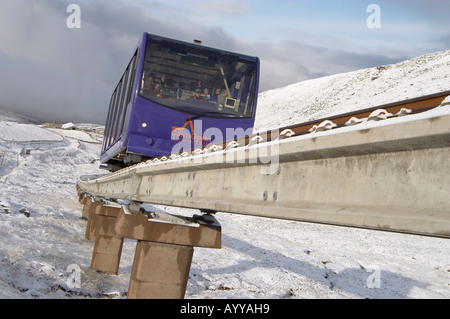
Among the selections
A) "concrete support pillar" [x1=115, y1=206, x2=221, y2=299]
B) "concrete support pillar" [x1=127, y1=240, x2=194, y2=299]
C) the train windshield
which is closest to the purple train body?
the train windshield

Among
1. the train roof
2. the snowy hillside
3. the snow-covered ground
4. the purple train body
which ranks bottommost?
the snow-covered ground

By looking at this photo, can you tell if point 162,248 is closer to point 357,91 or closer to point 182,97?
point 182,97

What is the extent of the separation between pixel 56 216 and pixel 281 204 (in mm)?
14358

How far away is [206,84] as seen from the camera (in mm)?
12477

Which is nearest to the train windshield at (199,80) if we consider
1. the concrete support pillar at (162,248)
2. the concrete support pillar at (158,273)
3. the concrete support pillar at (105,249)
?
the concrete support pillar at (105,249)

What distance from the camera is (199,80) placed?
12398mm

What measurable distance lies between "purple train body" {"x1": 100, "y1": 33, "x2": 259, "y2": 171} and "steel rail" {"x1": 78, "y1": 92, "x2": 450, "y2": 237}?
6549 mm

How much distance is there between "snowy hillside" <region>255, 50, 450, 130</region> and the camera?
4961cm

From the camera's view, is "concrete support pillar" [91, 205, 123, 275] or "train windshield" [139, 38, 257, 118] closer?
"concrete support pillar" [91, 205, 123, 275]

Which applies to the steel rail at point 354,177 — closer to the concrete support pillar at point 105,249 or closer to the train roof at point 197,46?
the concrete support pillar at point 105,249

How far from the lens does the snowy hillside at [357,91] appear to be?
163 feet

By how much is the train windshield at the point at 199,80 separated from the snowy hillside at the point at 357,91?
35.1 meters

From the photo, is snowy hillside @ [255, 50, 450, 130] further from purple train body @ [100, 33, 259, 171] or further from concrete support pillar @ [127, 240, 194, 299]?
concrete support pillar @ [127, 240, 194, 299]

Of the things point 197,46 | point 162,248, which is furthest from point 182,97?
point 162,248
